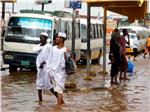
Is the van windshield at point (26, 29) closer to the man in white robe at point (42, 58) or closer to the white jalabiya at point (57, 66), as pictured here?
the man in white robe at point (42, 58)

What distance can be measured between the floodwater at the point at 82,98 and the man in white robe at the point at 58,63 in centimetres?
55

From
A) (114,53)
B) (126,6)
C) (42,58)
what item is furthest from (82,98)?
(126,6)

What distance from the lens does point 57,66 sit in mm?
10695

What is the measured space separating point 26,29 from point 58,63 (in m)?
9.69

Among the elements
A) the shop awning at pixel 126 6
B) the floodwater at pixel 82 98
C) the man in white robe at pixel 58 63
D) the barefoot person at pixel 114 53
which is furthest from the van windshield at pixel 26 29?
the man in white robe at pixel 58 63

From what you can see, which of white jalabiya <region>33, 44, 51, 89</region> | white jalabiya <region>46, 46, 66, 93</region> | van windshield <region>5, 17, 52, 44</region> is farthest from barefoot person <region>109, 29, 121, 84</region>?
white jalabiya <region>46, 46, 66, 93</region>

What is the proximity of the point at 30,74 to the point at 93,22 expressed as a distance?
30.7 feet

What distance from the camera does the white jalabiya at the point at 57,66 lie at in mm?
10672

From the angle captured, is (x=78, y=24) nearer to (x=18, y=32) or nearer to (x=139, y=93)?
(x=18, y=32)

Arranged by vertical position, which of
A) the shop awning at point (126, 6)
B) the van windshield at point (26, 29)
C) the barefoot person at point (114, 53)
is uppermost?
the shop awning at point (126, 6)

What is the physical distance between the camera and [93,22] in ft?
92.1

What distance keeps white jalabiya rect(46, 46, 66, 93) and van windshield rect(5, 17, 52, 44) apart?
9254mm

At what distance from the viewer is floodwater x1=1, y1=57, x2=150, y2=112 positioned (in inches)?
430

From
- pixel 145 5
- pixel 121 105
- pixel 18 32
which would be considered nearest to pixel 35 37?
pixel 18 32
